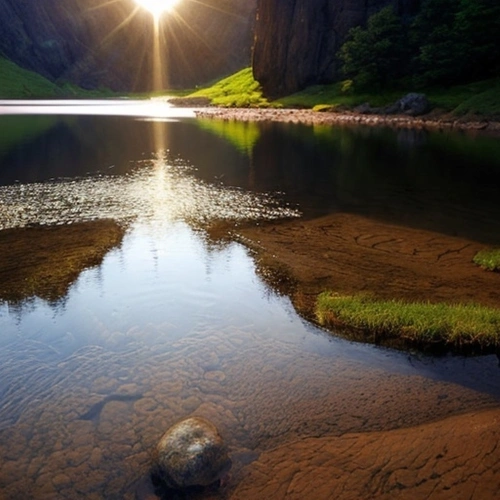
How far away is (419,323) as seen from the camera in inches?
498

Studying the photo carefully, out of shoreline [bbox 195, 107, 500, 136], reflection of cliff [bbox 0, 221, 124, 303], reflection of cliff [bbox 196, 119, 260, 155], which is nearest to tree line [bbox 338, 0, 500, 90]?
shoreline [bbox 195, 107, 500, 136]

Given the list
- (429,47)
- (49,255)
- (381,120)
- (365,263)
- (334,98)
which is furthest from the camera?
(334,98)

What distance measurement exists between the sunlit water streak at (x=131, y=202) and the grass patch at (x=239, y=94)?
92018 mm

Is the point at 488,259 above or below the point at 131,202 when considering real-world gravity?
below

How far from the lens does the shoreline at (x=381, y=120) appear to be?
6475cm

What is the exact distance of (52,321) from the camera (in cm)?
1363

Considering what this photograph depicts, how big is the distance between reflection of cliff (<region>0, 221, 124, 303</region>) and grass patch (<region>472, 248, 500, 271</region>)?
13.9 meters

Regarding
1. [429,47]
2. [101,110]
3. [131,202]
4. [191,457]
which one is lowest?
[191,457]

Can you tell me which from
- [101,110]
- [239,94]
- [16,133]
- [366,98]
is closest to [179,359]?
[16,133]

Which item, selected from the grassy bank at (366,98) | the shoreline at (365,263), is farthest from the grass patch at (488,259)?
the grassy bank at (366,98)

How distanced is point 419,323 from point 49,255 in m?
13.4

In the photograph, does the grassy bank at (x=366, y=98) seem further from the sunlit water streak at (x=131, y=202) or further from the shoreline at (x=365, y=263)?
the shoreline at (x=365, y=263)

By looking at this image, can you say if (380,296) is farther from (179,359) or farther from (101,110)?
(101,110)

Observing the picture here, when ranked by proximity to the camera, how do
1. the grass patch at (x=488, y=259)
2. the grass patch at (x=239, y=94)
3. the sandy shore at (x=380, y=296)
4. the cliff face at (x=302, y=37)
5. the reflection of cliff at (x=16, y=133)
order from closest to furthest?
the sandy shore at (x=380, y=296) < the grass patch at (x=488, y=259) < the reflection of cliff at (x=16, y=133) < the cliff face at (x=302, y=37) < the grass patch at (x=239, y=94)
